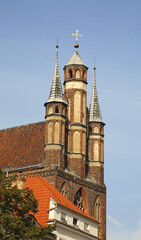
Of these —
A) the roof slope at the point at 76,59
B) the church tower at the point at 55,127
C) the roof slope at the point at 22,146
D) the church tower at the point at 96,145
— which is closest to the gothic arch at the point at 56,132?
the church tower at the point at 55,127

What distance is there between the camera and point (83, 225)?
43312mm

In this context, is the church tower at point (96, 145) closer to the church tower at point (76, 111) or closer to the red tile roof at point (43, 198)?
the church tower at point (76, 111)

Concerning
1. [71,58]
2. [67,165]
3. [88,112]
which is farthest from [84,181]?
[71,58]

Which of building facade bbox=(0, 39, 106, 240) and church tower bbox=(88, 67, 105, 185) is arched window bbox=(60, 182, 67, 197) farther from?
church tower bbox=(88, 67, 105, 185)

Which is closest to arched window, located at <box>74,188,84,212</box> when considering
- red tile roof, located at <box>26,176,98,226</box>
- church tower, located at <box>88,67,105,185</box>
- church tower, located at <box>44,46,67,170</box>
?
church tower, located at <box>88,67,105,185</box>

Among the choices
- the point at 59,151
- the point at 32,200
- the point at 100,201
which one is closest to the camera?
the point at 32,200

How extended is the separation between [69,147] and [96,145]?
12.2 feet

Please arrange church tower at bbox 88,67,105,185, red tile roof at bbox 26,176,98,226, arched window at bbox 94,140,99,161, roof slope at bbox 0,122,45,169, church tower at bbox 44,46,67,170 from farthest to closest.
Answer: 1. arched window at bbox 94,140,99,161
2. church tower at bbox 88,67,105,185
3. roof slope at bbox 0,122,45,169
4. church tower at bbox 44,46,67,170
5. red tile roof at bbox 26,176,98,226

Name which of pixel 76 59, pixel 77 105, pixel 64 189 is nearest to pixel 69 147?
pixel 77 105

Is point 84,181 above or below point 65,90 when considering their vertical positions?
below

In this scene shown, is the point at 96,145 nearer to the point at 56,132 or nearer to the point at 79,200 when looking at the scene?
the point at 56,132

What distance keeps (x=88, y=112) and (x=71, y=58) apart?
5.91 m

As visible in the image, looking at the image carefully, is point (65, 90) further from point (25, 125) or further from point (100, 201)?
point (100, 201)

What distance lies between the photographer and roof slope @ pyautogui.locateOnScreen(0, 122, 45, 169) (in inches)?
2302
